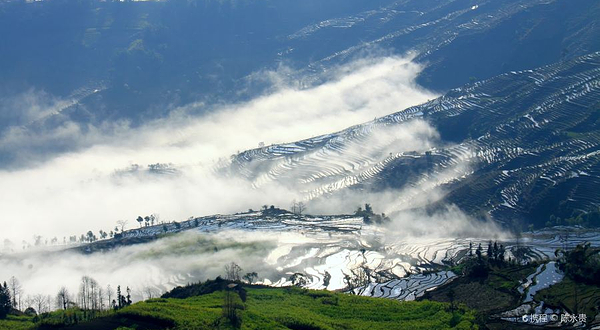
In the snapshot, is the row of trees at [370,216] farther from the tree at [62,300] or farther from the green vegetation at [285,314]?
the green vegetation at [285,314]

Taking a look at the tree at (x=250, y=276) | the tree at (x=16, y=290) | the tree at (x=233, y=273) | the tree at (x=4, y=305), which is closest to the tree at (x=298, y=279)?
the tree at (x=250, y=276)

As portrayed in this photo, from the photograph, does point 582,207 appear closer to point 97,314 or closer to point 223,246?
point 223,246

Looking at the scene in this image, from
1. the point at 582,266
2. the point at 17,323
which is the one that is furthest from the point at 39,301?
the point at 582,266

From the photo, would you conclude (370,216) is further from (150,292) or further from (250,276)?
(150,292)

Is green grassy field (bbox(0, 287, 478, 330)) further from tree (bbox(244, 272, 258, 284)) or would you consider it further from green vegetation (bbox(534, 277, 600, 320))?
tree (bbox(244, 272, 258, 284))

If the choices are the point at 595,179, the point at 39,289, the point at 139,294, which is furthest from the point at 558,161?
the point at 39,289

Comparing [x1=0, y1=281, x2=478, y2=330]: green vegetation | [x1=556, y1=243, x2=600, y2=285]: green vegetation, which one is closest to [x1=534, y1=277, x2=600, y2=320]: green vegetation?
[x1=556, y1=243, x2=600, y2=285]: green vegetation

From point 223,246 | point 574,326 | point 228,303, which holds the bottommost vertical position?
point 574,326
